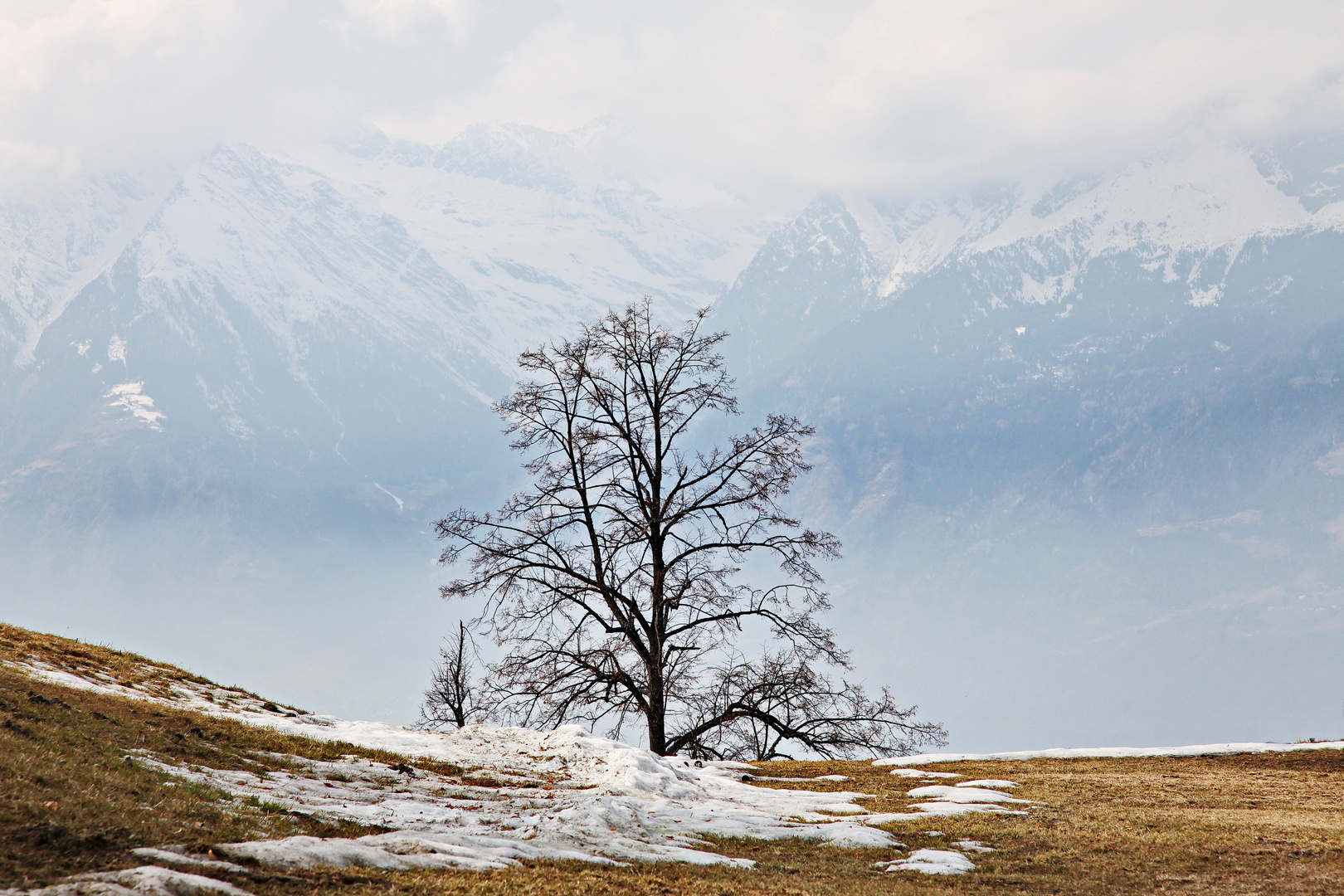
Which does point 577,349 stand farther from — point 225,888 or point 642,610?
point 225,888

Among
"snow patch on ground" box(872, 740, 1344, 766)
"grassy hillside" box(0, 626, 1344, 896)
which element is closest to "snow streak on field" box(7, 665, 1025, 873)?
"grassy hillside" box(0, 626, 1344, 896)

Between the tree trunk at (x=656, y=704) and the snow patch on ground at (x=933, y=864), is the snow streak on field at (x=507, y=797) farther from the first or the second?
the tree trunk at (x=656, y=704)

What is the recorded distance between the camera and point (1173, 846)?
14.6 metres

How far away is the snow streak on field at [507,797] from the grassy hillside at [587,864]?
1.65ft

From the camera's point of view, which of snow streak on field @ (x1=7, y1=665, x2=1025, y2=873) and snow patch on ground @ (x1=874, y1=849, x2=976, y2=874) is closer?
snow streak on field @ (x1=7, y1=665, x2=1025, y2=873)

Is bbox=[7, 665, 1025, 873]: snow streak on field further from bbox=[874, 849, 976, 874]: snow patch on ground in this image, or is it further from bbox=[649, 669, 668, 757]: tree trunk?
bbox=[649, 669, 668, 757]: tree trunk

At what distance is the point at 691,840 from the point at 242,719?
35.8ft

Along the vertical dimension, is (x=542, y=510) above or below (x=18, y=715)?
above

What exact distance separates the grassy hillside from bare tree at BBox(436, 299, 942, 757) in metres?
6.44

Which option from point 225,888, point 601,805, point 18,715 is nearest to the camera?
point 225,888

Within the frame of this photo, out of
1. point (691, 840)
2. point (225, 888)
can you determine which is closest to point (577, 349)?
point (691, 840)

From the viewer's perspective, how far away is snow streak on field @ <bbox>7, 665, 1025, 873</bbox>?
12477 millimetres

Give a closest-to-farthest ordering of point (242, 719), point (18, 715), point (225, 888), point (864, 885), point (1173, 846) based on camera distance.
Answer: point (225, 888) → point (864, 885) → point (18, 715) → point (1173, 846) → point (242, 719)

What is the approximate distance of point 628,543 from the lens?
25328 millimetres
